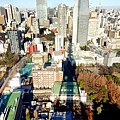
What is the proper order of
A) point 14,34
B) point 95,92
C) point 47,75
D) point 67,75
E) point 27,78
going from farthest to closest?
point 14,34
point 67,75
point 27,78
point 47,75
point 95,92

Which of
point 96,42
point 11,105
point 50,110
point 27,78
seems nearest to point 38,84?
point 27,78

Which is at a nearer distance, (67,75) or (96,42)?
(67,75)

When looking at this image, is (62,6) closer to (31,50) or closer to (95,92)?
(31,50)

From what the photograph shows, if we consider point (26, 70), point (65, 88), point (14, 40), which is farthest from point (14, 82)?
point (14, 40)

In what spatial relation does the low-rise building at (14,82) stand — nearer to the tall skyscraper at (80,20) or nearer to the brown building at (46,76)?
the brown building at (46,76)

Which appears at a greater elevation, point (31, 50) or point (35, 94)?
point (31, 50)

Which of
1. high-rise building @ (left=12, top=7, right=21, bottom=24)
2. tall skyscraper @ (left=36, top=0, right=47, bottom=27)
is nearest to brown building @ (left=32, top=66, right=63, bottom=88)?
tall skyscraper @ (left=36, top=0, right=47, bottom=27)

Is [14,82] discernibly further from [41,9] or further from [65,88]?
[41,9]

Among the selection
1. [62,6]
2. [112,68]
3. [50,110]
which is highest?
[62,6]
